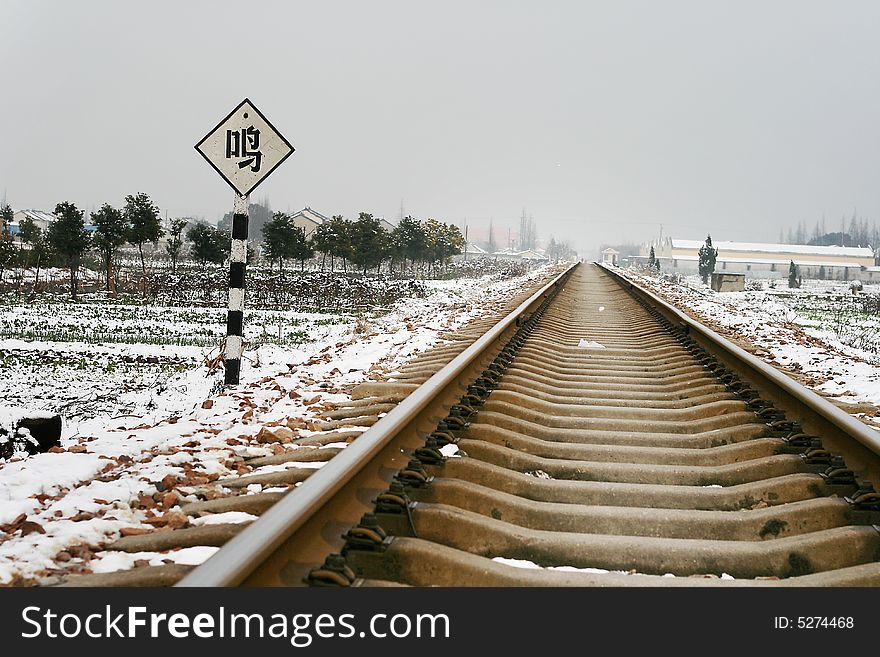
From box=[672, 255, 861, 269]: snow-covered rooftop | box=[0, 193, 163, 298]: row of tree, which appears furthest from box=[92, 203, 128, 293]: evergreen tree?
box=[672, 255, 861, 269]: snow-covered rooftop

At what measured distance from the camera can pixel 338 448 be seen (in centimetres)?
361

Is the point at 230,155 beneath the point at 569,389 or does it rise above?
above

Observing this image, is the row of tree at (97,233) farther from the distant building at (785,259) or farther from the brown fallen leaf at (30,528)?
the distant building at (785,259)

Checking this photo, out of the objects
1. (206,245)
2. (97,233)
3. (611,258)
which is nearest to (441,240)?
(206,245)

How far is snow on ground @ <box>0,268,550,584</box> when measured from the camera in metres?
2.67

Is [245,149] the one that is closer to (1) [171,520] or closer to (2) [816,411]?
(1) [171,520]

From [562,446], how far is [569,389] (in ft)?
5.26

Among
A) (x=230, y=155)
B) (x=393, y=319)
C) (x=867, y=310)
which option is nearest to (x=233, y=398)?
(x=230, y=155)

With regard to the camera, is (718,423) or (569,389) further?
(569,389)

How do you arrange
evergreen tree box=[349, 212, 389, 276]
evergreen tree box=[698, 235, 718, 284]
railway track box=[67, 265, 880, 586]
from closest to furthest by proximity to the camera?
railway track box=[67, 265, 880, 586], evergreen tree box=[349, 212, 389, 276], evergreen tree box=[698, 235, 718, 284]

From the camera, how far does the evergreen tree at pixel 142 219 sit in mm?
32688

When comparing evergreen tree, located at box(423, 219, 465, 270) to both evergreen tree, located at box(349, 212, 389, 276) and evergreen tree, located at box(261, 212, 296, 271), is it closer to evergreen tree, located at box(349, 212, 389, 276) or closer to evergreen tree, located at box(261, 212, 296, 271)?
evergreen tree, located at box(349, 212, 389, 276)

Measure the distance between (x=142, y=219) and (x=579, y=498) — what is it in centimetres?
3379
